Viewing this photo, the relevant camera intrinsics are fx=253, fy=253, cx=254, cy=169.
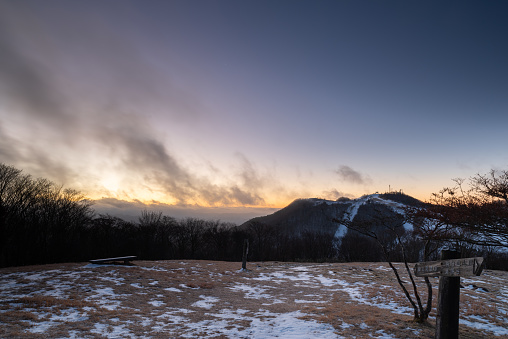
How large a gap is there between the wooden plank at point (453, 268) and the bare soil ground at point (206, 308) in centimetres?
257

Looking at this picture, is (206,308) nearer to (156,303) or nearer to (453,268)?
(156,303)

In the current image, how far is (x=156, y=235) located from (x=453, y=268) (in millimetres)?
58985

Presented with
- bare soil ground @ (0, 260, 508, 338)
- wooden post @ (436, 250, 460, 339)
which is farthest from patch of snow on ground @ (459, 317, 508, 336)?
wooden post @ (436, 250, 460, 339)

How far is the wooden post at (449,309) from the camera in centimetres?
549

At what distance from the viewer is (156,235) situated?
56531mm

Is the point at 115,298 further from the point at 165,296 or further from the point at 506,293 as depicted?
the point at 506,293

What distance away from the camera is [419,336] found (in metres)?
7.17

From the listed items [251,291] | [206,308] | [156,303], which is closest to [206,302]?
[206,308]

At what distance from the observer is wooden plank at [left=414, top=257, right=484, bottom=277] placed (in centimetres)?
441

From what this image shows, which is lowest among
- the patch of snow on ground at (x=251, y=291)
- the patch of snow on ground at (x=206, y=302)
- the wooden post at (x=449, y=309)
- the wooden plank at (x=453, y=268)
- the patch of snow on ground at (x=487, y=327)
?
the patch of snow on ground at (x=251, y=291)

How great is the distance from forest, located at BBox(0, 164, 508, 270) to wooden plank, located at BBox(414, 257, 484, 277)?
2396 mm

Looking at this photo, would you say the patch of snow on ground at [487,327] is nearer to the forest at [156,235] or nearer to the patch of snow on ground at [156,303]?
the forest at [156,235]

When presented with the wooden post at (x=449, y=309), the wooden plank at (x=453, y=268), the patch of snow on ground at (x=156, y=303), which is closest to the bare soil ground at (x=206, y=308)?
the patch of snow on ground at (x=156, y=303)

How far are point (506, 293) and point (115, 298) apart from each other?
23553 mm
